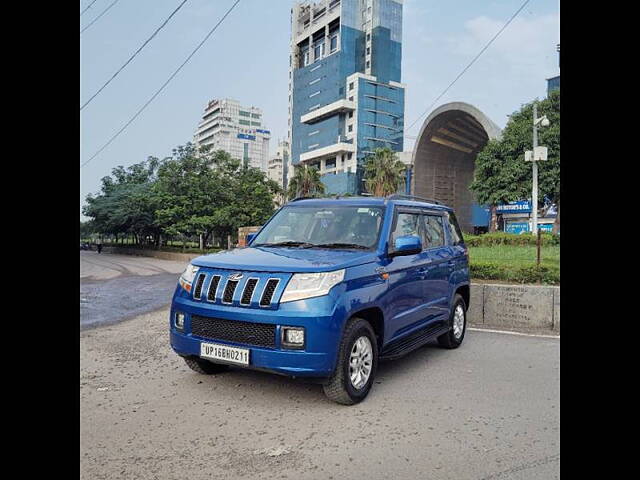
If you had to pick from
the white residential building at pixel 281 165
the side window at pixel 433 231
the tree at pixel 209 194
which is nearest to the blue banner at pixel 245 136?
the white residential building at pixel 281 165

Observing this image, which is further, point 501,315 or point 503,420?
point 501,315

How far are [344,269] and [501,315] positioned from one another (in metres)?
5.20

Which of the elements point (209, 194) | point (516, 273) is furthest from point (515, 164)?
point (516, 273)

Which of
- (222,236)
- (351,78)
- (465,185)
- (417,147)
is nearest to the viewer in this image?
(222,236)

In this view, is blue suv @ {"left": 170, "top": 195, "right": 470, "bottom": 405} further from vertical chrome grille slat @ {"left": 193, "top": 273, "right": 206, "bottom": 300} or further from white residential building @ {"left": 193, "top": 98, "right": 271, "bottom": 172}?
white residential building @ {"left": 193, "top": 98, "right": 271, "bottom": 172}

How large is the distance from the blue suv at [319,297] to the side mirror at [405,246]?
0.03ft

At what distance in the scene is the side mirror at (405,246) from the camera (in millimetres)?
4867

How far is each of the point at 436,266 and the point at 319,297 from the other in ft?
7.77

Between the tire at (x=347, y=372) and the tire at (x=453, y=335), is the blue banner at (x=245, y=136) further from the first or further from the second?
the tire at (x=347, y=372)

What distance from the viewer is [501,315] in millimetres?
8508

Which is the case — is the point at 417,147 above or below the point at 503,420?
above
